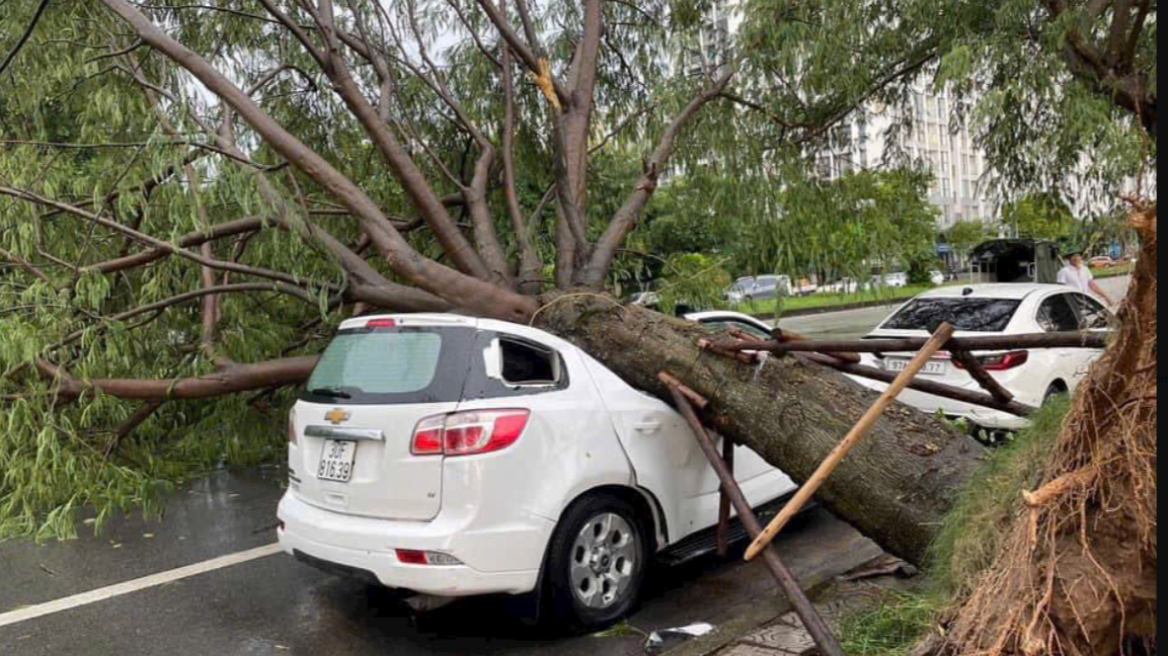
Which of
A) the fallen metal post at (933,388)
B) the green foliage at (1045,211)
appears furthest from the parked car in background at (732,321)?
the green foliage at (1045,211)

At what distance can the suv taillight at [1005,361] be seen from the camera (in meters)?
7.87

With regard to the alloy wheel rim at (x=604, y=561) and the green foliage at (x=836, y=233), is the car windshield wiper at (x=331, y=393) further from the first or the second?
the green foliage at (x=836, y=233)

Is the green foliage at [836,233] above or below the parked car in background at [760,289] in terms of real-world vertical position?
above

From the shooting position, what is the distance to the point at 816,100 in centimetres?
902

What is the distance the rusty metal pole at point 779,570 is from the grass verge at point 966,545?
0.20 metres

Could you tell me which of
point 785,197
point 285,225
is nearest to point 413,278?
point 285,225

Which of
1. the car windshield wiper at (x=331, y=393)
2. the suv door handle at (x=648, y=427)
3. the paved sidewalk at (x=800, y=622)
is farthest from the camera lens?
the suv door handle at (x=648, y=427)

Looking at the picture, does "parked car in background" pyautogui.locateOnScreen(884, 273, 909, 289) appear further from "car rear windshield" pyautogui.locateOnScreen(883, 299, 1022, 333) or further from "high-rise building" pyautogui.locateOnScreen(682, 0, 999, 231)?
"high-rise building" pyautogui.locateOnScreen(682, 0, 999, 231)

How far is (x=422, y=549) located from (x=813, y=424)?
1988 millimetres

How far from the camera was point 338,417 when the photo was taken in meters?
4.53

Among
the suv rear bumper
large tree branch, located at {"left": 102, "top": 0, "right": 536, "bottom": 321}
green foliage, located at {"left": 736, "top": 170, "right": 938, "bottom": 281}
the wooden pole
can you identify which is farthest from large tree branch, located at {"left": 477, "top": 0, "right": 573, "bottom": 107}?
the wooden pole

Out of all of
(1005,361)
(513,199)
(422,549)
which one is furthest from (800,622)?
(1005,361)

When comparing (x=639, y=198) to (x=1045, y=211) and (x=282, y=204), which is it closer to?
(x=282, y=204)

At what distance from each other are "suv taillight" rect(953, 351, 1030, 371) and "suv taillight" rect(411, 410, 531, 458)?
5.20 m
